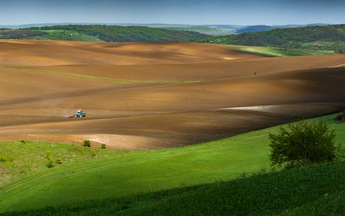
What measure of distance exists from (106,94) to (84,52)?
71276 mm

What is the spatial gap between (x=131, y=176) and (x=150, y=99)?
47729 mm

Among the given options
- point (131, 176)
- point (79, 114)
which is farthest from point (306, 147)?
point (79, 114)

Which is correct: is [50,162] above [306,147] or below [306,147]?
below

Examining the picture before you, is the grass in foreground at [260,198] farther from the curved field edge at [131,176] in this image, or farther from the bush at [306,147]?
the bush at [306,147]

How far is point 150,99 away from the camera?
82.1 m

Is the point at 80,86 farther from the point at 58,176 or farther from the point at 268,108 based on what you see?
the point at 58,176

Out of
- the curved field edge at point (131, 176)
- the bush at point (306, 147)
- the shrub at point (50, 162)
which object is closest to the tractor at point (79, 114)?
the shrub at point (50, 162)

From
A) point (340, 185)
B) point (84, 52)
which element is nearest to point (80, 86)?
point (84, 52)

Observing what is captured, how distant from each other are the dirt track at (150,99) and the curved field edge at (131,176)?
512 inches

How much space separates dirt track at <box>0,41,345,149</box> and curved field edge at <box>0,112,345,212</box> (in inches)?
512

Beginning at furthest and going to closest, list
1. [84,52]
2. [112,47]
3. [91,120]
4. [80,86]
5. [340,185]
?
1. [112,47]
2. [84,52]
3. [80,86]
4. [91,120]
5. [340,185]

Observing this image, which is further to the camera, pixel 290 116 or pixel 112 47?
pixel 112 47

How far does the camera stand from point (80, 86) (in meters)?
97.2

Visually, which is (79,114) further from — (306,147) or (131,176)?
(306,147)
